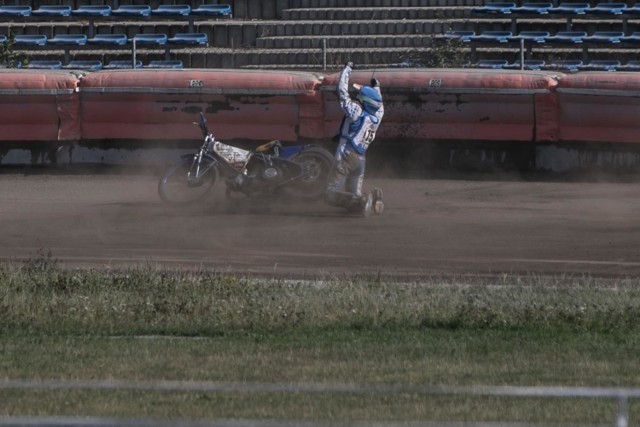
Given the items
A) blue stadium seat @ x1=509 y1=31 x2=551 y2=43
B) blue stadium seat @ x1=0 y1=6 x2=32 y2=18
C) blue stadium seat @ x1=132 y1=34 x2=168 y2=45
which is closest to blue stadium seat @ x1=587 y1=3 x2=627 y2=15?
blue stadium seat @ x1=509 y1=31 x2=551 y2=43

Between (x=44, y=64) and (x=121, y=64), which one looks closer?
(x=121, y=64)

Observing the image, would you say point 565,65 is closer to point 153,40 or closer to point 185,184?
point 153,40

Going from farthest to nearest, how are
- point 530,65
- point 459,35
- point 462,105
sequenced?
point 459,35 → point 530,65 → point 462,105

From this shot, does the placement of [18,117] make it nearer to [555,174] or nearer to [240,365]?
[555,174]

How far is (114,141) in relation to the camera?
21953 millimetres

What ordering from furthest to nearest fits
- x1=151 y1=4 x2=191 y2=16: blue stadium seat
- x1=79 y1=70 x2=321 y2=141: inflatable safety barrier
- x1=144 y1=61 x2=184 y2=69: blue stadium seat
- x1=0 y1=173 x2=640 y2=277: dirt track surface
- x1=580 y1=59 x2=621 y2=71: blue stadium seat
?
x1=151 y1=4 x2=191 y2=16: blue stadium seat < x1=144 y1=61 x2=184 y2=69: blue stadium seat < x1=580 y1=59 x2=621 y2=71: blue stadium seat < x1=79 y1=70 x2=321 y2=141: inflatable safety barrier < x1=0 y1=173 x2=640 y2=277: dirt track surface

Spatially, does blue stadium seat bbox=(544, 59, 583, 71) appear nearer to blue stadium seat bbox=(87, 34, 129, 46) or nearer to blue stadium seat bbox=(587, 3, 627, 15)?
blue stadium seat bbox=(587, 3, 627, 15)

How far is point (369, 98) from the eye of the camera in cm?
1711

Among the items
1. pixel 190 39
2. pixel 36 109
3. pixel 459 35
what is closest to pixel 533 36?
pixel 459 35

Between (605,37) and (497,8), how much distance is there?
3.11m

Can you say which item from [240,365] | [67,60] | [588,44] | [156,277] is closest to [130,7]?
[67,60]

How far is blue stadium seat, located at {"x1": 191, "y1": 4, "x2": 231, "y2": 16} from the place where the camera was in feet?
112

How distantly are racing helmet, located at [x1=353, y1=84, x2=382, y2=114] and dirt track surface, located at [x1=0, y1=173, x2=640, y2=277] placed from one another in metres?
1.51

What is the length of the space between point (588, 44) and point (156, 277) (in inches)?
878
